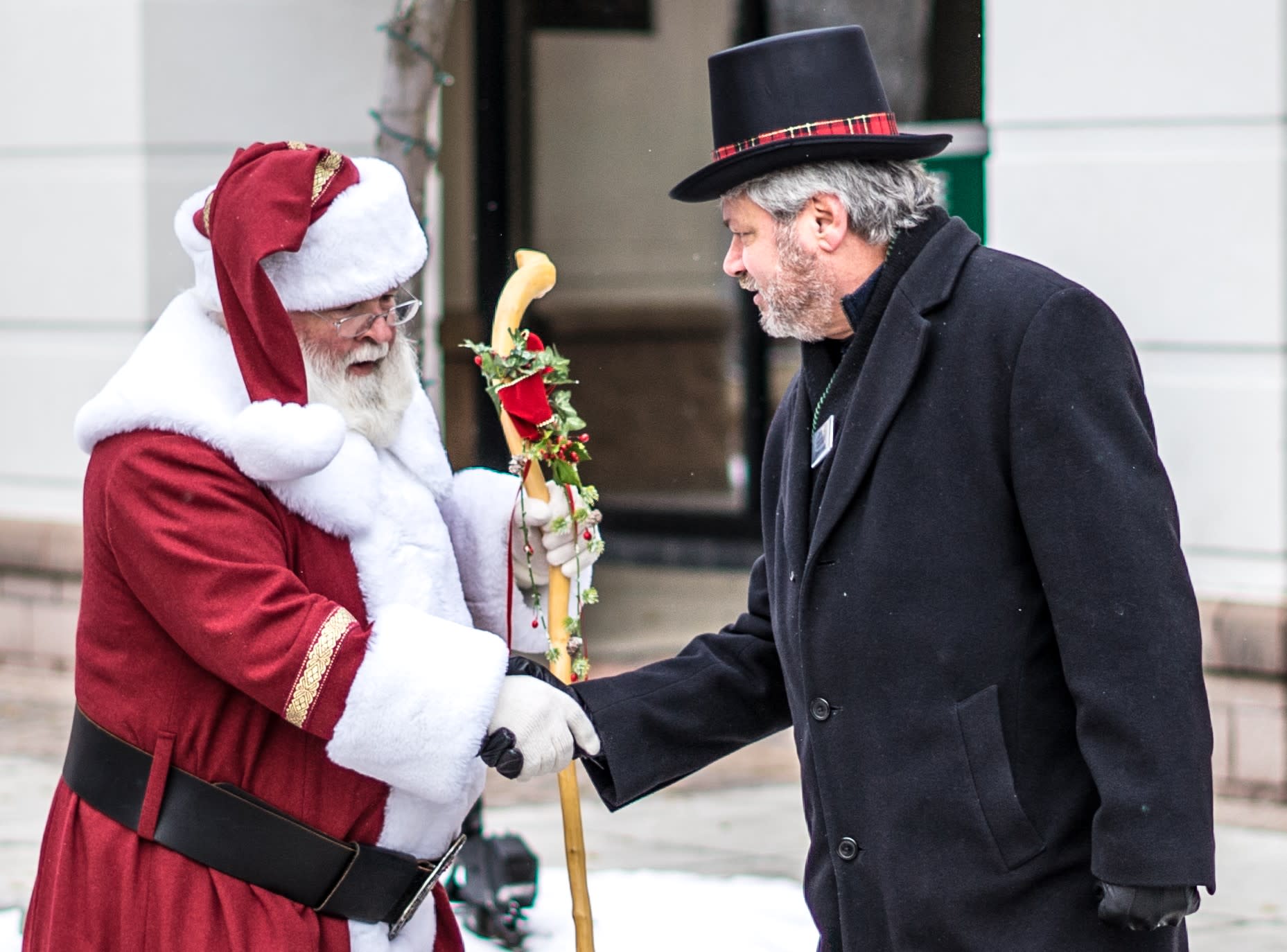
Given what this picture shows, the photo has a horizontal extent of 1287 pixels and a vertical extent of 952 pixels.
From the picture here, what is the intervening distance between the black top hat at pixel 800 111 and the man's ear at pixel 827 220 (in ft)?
0.21

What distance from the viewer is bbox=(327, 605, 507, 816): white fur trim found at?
8.27ft

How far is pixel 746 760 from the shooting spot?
675 centimetres

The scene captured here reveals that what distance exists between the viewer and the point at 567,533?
302 cm

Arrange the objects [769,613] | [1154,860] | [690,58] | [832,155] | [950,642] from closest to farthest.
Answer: [1154,860], [950,642], [832,155], [769,613], [690,58]

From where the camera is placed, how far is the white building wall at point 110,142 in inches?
264

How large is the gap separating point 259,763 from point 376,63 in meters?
4.29

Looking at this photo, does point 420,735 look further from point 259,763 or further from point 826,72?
point 826,72

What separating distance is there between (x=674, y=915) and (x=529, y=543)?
1.96m

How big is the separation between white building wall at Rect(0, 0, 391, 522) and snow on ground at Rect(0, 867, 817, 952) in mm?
2946

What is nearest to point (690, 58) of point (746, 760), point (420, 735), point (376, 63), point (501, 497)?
point (376, 63)

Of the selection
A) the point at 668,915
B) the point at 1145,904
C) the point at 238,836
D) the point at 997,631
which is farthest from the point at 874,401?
the point at 668,915

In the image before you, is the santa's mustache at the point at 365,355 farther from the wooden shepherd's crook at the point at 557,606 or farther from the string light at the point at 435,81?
the string light at the point at 435,81

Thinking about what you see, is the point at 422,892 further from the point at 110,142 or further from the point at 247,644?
the point at 110,142

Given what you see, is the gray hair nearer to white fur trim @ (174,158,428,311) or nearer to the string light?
white fur trim @ (174,158,428,311)
